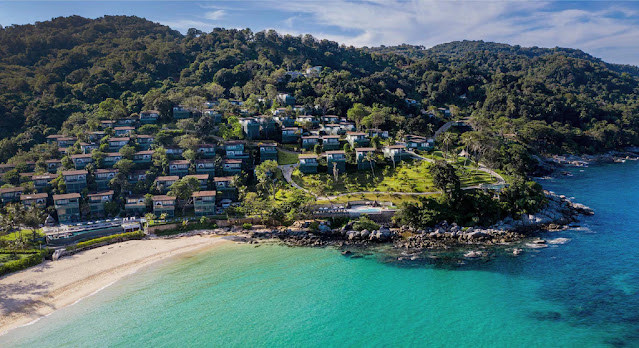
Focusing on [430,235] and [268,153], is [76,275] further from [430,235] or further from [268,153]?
[430,235]

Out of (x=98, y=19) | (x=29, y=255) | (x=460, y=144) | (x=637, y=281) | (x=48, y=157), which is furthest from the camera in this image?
(x=98, y=19)

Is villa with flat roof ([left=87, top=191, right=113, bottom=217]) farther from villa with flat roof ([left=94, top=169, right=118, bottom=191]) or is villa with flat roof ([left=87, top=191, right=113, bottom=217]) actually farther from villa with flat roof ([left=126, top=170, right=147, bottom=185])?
villa with flat roof ([left=126, top=170, right=147, bottom=185])

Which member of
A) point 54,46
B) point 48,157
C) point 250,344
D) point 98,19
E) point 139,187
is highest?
point 98,19

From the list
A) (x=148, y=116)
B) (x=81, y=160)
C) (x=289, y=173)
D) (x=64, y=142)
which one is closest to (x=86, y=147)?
(x=81, y=160)

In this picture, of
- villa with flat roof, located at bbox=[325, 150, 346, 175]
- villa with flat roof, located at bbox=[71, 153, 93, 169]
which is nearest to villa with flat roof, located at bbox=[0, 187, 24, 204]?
villa with flat roof, located at bbox=[71, 153, 93, 169]

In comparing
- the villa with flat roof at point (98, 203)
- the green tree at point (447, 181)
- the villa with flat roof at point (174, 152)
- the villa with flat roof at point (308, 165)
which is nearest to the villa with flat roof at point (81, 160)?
the villa with flat roof at point (98, 203)

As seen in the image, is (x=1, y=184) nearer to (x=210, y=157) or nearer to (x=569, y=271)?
(x=210, y=157)

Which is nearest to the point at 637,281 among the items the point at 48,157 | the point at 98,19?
the point at 48,157
